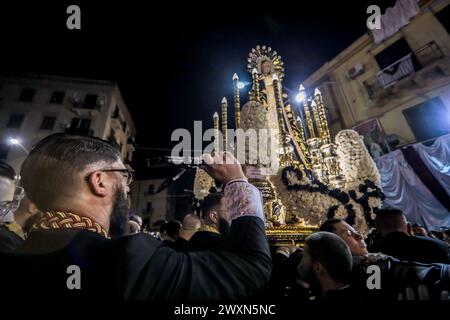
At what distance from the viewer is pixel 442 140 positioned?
9.20 m

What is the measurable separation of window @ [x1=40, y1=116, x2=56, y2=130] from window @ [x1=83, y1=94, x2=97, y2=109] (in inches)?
129

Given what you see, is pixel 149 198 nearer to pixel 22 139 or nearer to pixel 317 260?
pixel 22 139

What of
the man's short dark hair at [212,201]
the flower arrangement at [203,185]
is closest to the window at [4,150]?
the flower arrangement at [203,185]

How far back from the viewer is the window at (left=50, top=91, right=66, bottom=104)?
22.2 meters

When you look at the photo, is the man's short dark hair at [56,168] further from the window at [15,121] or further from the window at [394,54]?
the window at [15,121]

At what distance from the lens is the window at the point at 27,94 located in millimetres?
22000

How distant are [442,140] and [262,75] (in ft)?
33.5

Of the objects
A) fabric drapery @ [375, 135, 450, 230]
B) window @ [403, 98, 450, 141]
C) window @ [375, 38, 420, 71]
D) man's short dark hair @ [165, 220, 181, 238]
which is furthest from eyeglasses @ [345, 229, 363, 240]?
window @ [375, 38, 420, 71]

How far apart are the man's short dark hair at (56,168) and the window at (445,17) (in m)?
17.6

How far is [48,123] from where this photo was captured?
2147cm

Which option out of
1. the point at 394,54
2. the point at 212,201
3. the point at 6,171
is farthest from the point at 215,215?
the point at 394,54

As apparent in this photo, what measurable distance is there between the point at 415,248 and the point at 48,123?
27.7 meters

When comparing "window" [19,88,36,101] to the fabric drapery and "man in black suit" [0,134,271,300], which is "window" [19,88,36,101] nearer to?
"man in black suit" [0,134,271,300]
